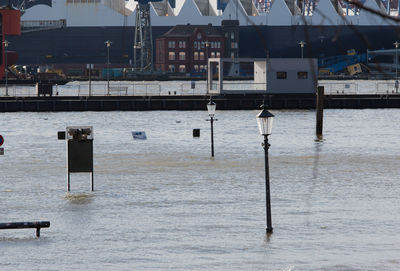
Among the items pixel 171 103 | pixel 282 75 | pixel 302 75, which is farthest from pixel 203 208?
pixel 171 103

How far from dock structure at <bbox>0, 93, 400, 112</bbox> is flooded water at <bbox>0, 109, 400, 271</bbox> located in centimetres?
4809

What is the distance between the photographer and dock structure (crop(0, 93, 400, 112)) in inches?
4424

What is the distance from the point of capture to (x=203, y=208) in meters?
28.5

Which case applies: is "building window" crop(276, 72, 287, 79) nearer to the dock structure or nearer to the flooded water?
the dock structure

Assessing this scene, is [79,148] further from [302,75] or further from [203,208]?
[302,75]

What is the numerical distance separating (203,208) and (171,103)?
294 feet

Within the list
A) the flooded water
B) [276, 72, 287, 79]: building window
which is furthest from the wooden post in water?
[276, 72, 287, 79]: building window

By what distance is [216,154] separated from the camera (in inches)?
2168

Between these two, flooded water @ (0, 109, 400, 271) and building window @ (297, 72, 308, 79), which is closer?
flooded water @ (0, 109, 400, 271)

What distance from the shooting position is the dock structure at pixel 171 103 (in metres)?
112

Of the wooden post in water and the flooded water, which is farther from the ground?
the wooden post in water

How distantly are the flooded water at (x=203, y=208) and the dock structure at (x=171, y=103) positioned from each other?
158 feet

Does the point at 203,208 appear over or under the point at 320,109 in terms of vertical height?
under

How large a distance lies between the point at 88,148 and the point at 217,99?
86504 mm
